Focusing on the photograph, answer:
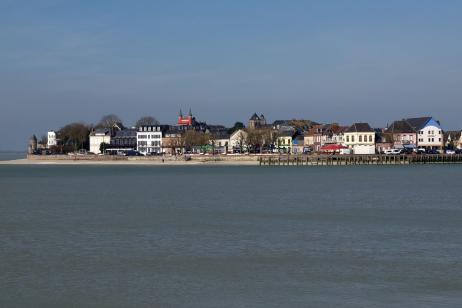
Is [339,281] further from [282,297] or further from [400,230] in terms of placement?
[400,230]

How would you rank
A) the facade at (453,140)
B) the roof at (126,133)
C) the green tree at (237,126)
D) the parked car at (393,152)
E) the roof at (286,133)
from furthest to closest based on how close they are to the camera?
the green tree at (237,126)
the roof at (126,133)
the roof at (286,133)
the facade at (453,140)
the parked car at (393,152)

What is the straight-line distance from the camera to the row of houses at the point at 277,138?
4464 inches

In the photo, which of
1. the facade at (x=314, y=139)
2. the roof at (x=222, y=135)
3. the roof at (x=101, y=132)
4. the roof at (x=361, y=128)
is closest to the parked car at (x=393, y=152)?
the roof at (x=361, y=128)

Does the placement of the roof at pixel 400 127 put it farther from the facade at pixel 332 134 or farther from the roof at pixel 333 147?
the roof at pixel 333 147

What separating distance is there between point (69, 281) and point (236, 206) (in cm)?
1916

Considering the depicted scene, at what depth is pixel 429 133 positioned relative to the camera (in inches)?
4481

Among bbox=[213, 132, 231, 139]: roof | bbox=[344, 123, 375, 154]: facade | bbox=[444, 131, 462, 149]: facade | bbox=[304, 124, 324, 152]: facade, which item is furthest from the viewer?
bbox=[213, 132, 231, 139]: roof

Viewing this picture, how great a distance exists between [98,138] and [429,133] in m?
61.4

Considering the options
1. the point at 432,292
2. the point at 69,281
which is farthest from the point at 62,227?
A: the point at 432,292

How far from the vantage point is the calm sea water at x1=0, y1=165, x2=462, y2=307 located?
16797 millimetres

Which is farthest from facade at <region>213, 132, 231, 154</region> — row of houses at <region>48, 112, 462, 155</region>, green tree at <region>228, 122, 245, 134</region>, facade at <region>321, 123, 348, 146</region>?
facade at <region>321, 123, 348, 146</region>

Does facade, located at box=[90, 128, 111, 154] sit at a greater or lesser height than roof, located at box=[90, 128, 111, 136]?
lesser

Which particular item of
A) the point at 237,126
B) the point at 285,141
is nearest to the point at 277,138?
the point at 285,141

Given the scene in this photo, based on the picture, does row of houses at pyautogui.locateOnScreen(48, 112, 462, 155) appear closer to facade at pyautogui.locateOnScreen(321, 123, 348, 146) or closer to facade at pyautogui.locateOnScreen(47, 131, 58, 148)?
facade at pyautogui.locateOnScreen(321, 123, 348, 146)
